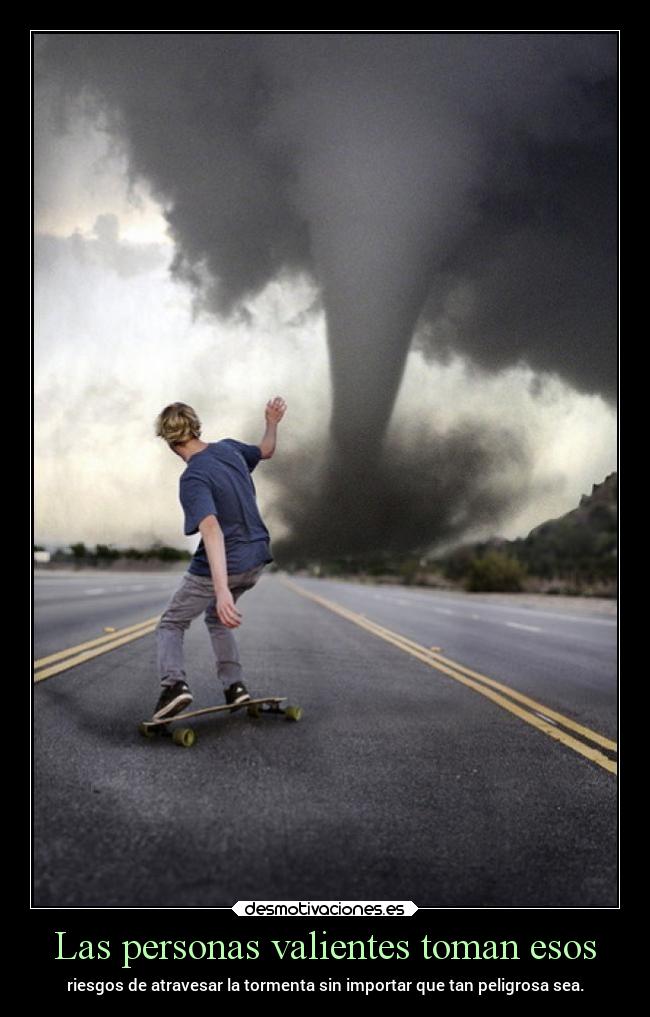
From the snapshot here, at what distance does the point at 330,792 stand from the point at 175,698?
0.95 meters

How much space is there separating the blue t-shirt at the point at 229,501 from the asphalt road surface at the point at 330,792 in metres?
1.04

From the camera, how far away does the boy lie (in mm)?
3082

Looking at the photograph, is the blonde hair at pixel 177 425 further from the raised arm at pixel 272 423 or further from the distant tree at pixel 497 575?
the distant tree at pixel 497 575

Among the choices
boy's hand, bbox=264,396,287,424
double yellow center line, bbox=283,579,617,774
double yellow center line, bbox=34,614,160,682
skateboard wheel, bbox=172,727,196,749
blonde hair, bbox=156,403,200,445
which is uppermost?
boy's hand, bbox=264,396,287,424

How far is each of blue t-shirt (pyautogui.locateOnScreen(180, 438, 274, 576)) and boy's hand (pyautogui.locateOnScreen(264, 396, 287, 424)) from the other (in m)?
0.15

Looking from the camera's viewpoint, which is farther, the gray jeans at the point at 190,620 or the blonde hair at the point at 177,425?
the gray jeans at the point at 190,620

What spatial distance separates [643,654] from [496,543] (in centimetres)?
6233

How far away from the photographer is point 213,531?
3.11 meters

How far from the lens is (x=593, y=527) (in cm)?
5044

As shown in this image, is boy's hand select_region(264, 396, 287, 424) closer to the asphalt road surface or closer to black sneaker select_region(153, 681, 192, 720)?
black sneaker select_region(153, 681, 192, 720)

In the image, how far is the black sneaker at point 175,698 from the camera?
3.80m

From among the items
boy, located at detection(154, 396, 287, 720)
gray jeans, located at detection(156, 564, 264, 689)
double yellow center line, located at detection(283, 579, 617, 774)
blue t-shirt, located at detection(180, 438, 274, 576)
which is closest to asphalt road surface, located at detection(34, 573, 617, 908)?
double yellow center line, located at detection(283, 579, 617, 774)

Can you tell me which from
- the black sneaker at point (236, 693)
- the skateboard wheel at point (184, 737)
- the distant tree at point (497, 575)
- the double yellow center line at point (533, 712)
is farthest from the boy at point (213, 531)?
the distant tree at point (497, 575)

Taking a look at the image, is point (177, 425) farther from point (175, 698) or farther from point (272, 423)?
point (175, 698)
